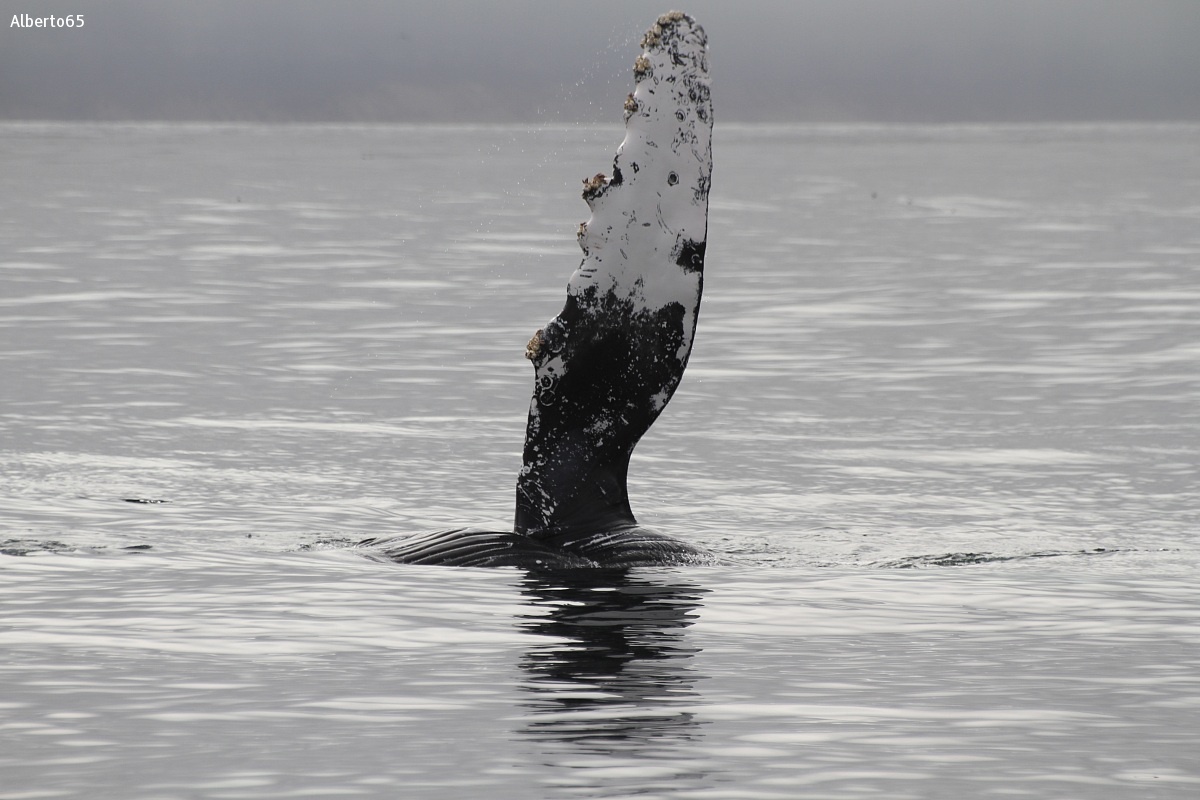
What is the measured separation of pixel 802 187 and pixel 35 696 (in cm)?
8271

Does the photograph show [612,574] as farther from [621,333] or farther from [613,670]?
[613,670]

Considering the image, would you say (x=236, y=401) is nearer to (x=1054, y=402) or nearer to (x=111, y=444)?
(x=111, y=444)

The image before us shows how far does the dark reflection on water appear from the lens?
735cm

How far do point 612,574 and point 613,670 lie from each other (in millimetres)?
2196

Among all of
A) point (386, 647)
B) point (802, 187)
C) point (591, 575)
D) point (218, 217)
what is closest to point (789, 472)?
point (591, 575)

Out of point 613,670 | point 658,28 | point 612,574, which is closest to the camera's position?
point 613,670

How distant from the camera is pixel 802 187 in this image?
294ft

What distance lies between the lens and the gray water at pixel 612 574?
729 centimetres

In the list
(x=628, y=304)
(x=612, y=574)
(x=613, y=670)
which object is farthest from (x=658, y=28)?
(x=613, y=670)

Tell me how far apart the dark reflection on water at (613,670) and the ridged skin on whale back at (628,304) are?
61cm

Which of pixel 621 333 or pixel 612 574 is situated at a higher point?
pixel 621 333

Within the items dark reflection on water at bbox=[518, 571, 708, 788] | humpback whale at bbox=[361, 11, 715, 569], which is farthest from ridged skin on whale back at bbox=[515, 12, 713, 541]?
dark reflection on water at bbox=[518, 571, 708, 788]

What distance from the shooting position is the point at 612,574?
10734mm

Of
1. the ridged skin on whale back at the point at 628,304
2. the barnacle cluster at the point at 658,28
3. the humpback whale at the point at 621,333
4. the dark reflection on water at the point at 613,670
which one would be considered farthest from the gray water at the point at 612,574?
the barnacle cluster at the point at 658,28
